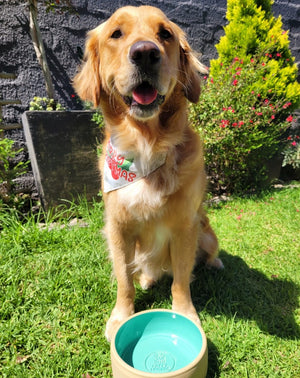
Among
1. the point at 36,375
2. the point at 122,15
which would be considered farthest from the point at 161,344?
the point at 122,15

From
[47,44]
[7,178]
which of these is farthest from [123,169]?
[47,44]

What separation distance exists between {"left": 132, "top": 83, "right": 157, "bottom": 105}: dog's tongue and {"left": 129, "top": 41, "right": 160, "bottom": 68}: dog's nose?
0.42 feet

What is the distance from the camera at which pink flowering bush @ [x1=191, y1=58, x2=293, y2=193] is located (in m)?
3.73

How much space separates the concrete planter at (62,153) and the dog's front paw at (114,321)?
1.90 meters

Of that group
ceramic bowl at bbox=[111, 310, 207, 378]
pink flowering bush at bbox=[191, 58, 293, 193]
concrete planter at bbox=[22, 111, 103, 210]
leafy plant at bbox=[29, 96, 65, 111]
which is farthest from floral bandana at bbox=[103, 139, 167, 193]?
pink flowering bush at bbox=[191, 58, 293, 193]

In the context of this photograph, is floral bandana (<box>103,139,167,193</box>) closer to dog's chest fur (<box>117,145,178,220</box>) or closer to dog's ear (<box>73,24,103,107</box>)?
dog's chest fur (<box>117,145,178,220</box>)

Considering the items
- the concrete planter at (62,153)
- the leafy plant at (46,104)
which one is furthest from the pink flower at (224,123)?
the leafy plant at (46,104)

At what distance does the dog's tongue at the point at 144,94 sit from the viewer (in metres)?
1.51

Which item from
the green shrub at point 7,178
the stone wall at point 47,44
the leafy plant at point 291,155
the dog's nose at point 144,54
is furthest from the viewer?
the leafy plant at point 291,155

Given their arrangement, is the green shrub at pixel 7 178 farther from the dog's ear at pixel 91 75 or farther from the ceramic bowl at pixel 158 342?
the ceramic bowl at pixel 158 342

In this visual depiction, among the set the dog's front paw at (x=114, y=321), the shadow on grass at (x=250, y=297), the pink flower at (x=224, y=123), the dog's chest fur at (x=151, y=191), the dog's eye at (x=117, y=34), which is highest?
the dog's eye at (x=117, y=34)

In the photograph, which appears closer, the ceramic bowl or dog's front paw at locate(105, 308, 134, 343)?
the ceramic bowl

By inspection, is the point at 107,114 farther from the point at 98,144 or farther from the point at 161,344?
the point at 98,144

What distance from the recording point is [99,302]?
6.46 feet
